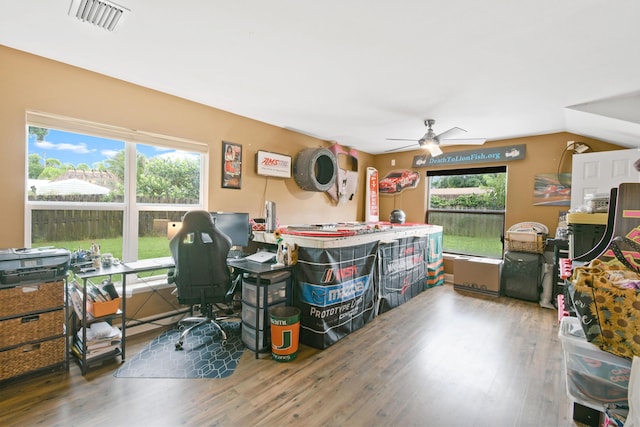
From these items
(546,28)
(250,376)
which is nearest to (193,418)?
(250,376)

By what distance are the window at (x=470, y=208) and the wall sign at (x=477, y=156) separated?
0.67 ft

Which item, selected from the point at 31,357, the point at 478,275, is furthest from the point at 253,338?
the point at 478,275

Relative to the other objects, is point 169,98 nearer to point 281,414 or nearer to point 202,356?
point 202,356

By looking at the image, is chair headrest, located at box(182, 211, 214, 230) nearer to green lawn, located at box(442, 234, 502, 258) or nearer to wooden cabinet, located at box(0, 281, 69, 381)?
wooden cabinet, located at box(0, 281, 69, 381)

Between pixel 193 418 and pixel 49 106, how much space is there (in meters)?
2.85

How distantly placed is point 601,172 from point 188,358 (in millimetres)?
5293

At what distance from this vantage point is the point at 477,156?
5.20 m

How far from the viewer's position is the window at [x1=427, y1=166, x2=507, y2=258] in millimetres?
5270

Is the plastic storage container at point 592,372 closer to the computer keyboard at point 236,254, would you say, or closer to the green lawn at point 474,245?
the computer keyboard at point 236,254

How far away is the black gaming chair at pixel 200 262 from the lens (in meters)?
2.62

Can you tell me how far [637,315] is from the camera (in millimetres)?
1297

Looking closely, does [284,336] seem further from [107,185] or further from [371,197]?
[371,197]

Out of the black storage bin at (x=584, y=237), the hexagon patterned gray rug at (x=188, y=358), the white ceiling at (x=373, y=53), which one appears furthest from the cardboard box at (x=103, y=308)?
the black storage bin at (x=584, y=237)

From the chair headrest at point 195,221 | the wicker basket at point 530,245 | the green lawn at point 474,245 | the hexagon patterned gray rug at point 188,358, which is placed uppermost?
the chair headrest at point 195,221
